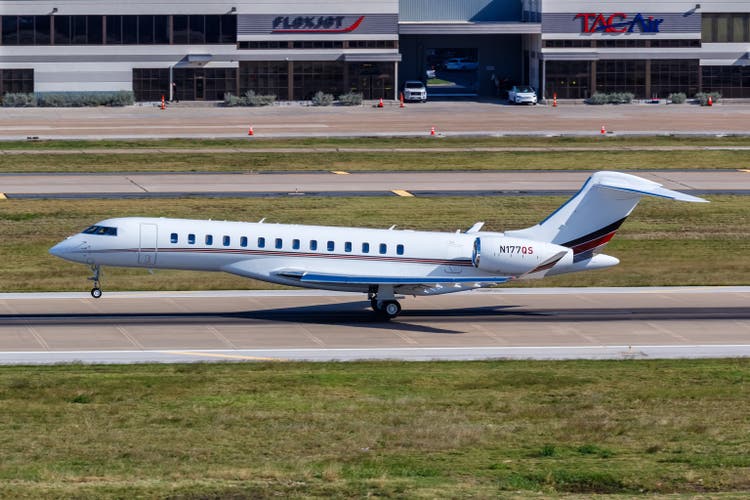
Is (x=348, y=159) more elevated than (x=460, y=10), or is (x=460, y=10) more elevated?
(x=460, y=10)

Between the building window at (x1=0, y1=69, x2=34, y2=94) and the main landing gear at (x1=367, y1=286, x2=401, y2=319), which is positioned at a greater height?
the building window at (x1=0, y1=69, x2=34, y2=94)

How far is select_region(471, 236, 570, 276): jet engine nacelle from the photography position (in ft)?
127

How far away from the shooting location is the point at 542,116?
112000mm

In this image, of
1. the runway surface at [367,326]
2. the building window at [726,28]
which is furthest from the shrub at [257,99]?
the runway surface at [367,326]

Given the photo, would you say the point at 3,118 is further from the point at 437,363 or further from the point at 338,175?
the point at 437,363

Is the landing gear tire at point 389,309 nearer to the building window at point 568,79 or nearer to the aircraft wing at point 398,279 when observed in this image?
the aircraft wing at point 398,279

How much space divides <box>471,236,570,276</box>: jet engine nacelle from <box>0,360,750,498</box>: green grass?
525cm

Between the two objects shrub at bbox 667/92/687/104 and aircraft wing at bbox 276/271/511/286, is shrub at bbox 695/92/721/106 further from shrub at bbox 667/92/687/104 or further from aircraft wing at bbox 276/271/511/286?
aircraft wing at bbox 276/271/511/286

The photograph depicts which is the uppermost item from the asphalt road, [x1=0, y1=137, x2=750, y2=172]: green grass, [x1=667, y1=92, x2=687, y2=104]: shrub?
[x1=667, y1=92, x2=687, y2=104]: shrub

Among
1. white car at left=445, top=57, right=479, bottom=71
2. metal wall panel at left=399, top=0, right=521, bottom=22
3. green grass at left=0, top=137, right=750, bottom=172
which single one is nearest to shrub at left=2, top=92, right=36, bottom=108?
green grass at left=0, top=137, right=750, bottom=172

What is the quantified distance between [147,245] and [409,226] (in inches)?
789

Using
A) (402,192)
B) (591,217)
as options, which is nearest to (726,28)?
(402,192)

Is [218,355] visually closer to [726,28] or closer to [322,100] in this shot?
[322,100]

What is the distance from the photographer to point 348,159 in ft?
266
